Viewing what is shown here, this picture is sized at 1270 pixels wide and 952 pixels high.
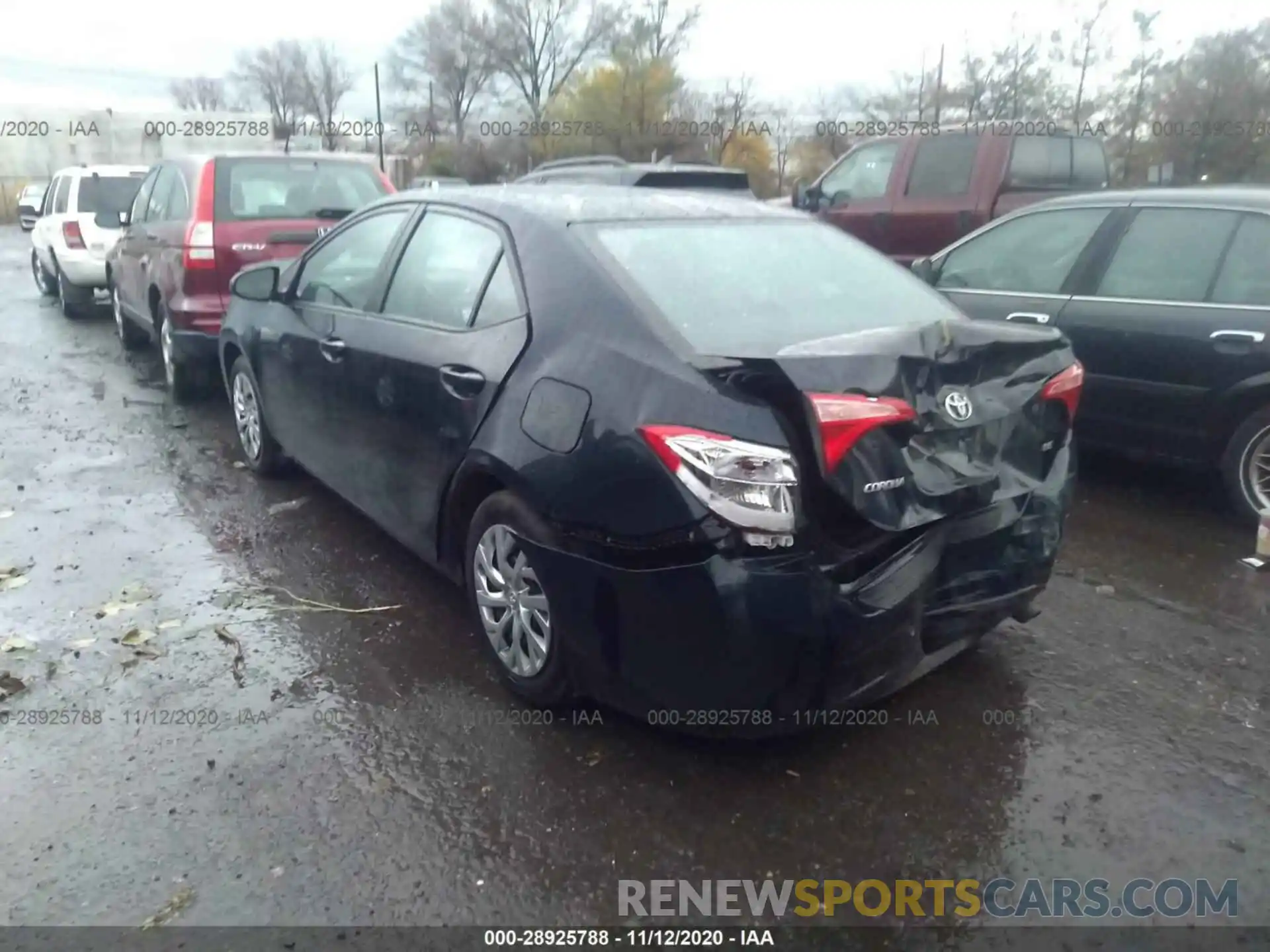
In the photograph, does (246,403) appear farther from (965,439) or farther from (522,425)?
(965,439)

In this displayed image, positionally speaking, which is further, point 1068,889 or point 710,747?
point 710,747

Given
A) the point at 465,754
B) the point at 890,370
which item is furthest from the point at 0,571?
the point at 890,370

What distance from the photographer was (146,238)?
8.24 m

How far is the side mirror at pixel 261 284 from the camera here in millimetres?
5246

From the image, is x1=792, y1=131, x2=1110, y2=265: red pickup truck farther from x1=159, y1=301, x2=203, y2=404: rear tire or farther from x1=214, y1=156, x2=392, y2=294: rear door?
x1=159, y1=301, x2=203, y2=404: rear tire

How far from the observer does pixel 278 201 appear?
7.64m

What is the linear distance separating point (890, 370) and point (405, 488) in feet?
6.60

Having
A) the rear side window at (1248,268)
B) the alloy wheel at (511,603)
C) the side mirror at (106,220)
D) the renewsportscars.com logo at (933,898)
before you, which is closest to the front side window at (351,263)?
the alloy wheel at (511,603)

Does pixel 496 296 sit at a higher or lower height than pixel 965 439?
higher

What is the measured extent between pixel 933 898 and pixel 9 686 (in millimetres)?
3158

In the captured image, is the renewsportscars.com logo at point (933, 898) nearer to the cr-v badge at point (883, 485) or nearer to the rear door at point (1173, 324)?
the cr-v badge at point (883, 485)

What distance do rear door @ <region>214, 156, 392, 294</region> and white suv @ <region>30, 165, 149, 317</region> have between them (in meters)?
4.77

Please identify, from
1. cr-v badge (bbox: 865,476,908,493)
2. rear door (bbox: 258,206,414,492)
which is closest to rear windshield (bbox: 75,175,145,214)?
rear door (bbox: 258,206,414,492)

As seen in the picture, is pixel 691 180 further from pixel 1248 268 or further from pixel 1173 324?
pixel 1248 268
